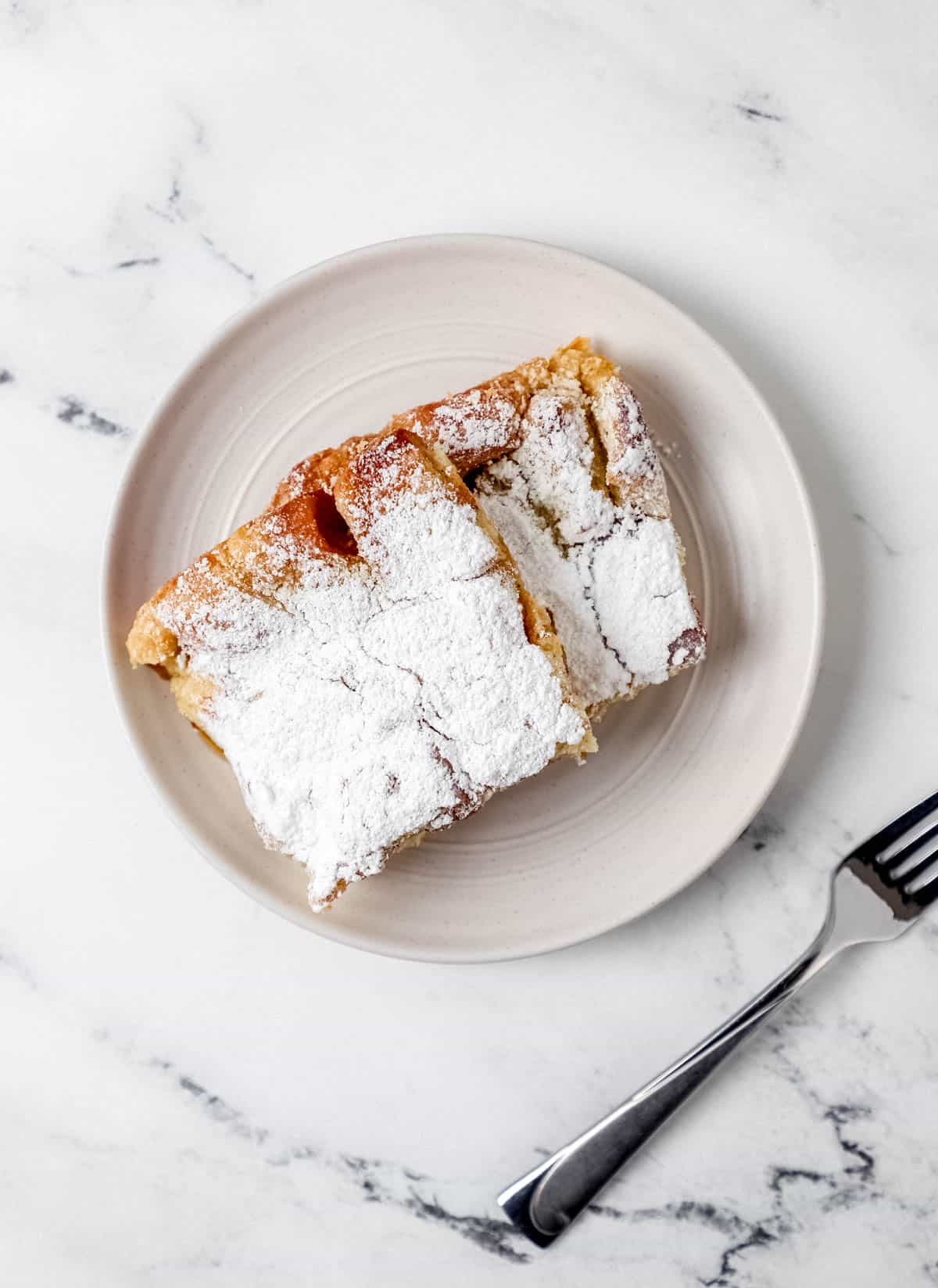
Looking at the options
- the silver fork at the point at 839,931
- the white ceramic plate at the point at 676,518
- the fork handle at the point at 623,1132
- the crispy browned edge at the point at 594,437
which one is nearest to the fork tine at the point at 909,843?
the silver fork at the point at 839,931

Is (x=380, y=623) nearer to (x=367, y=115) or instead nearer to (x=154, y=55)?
(x=367, y=115)

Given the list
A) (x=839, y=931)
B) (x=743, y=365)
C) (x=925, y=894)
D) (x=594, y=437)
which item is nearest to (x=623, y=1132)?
(x=839, y=931)

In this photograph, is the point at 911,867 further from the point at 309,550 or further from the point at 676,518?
the point at 309,550

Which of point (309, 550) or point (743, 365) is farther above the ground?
point (309, 550)

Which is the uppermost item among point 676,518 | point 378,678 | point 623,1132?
point 378,678

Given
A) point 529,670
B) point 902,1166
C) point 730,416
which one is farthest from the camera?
point 902,1166

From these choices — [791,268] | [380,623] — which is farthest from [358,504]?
[791,268]
